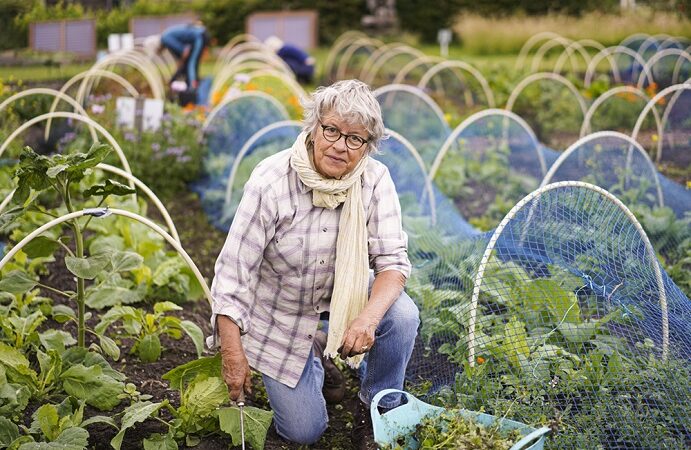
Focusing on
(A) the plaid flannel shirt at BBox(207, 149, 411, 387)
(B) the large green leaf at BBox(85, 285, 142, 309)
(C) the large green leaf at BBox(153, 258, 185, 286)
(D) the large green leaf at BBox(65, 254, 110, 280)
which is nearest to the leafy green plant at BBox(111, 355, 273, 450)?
(A) the plaid flannel shirt at BBox(207, 149, 411, 387)

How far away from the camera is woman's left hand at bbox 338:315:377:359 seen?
2.66 m

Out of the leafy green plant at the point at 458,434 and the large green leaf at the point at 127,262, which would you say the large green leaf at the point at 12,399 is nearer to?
the large green leaf at the point at 127,262

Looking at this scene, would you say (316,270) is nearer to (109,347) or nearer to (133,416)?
(133,416)

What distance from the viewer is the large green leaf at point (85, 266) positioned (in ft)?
9.11

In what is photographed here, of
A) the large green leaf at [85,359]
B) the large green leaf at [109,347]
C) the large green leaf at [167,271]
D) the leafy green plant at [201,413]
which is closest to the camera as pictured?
the leafy green plant at [201,413]

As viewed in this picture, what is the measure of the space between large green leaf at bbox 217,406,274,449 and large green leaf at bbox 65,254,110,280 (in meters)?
0.62

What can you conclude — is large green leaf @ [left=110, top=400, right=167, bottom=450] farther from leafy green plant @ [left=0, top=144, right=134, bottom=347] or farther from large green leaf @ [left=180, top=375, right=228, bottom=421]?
leafy green plant @ [left=0, top=144, right=134, bottom=347]

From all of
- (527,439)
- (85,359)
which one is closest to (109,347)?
(85,359)

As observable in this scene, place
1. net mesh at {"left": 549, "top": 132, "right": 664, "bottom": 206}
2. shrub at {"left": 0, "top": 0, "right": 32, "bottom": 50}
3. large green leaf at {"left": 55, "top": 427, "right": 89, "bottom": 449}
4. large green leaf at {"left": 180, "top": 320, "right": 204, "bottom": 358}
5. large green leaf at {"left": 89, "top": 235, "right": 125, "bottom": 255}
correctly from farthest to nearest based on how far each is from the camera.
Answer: shrub at {"left": 0, "top": 0, "right": 32, "bottom": 50}
net mesh at {"left": 549, "top": 132, "right": 664, "bottom": 206}
large green leaf at {"left": 89, "top": 235, "right": 125, "bottom": 255}
large green leaf at {"left": 180, "top": 320, "right": 204, "bottom": 358}
large green leaf at {"left": 55, "top": 427, "right": 89, "bottom": 449}

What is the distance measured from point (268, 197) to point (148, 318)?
3.44 ft

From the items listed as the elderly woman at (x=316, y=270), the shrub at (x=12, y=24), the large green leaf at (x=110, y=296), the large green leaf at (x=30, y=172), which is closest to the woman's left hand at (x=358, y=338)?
the elderly woman at (x=316, y=270)

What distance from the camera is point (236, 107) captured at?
6.52 metres

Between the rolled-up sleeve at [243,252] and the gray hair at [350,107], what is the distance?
0.97ft

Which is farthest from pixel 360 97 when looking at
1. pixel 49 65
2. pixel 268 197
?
pixel 49 65
